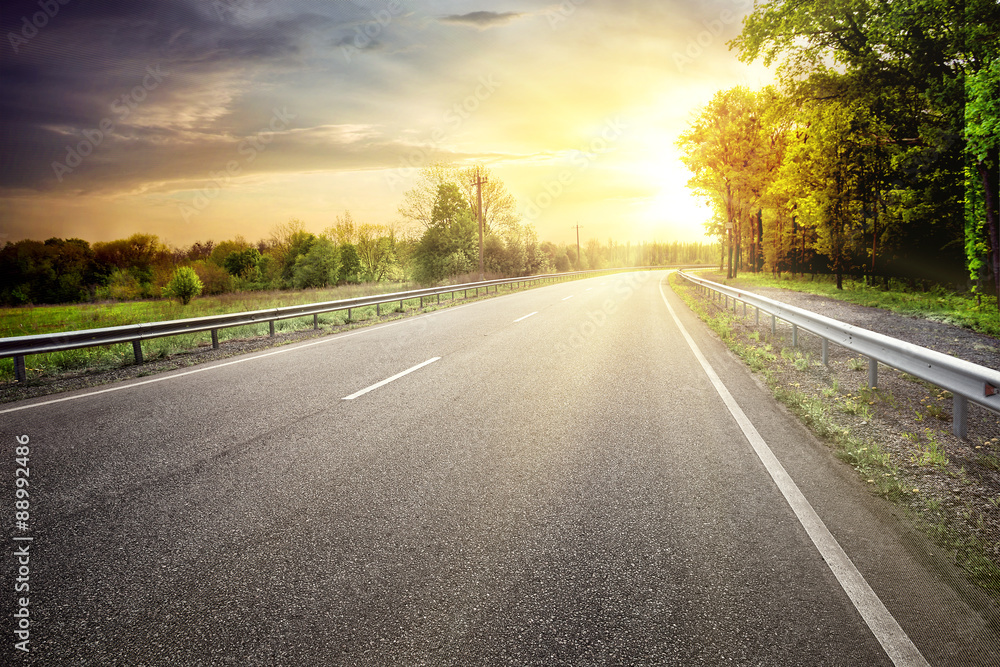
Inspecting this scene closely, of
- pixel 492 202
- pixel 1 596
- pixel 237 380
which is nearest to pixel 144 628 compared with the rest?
pixel 1 596

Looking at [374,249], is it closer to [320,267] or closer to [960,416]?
[320,267]

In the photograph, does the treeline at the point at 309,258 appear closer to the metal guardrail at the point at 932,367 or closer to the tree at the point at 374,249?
the tree at the point at 374,249

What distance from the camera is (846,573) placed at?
102 inches

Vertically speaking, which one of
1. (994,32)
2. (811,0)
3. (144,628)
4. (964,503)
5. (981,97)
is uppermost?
(811,0)

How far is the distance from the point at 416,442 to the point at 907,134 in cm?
2049

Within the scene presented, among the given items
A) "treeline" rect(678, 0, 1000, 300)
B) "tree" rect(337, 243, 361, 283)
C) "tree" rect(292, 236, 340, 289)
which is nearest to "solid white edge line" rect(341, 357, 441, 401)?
"treeline" rect(678, 0, 1000, 300)

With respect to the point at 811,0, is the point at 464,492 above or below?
below

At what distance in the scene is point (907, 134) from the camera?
1684 cm

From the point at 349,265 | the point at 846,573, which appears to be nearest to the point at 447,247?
the point at 349,265

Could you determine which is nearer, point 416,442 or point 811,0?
point 416,442

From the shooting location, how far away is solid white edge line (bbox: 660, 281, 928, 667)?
207 centimetres

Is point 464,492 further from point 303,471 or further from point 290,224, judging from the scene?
point 290,224

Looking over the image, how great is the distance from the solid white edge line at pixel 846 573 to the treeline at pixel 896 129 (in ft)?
37.4

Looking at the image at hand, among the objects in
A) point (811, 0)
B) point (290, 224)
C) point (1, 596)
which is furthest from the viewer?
point (290, 224)
